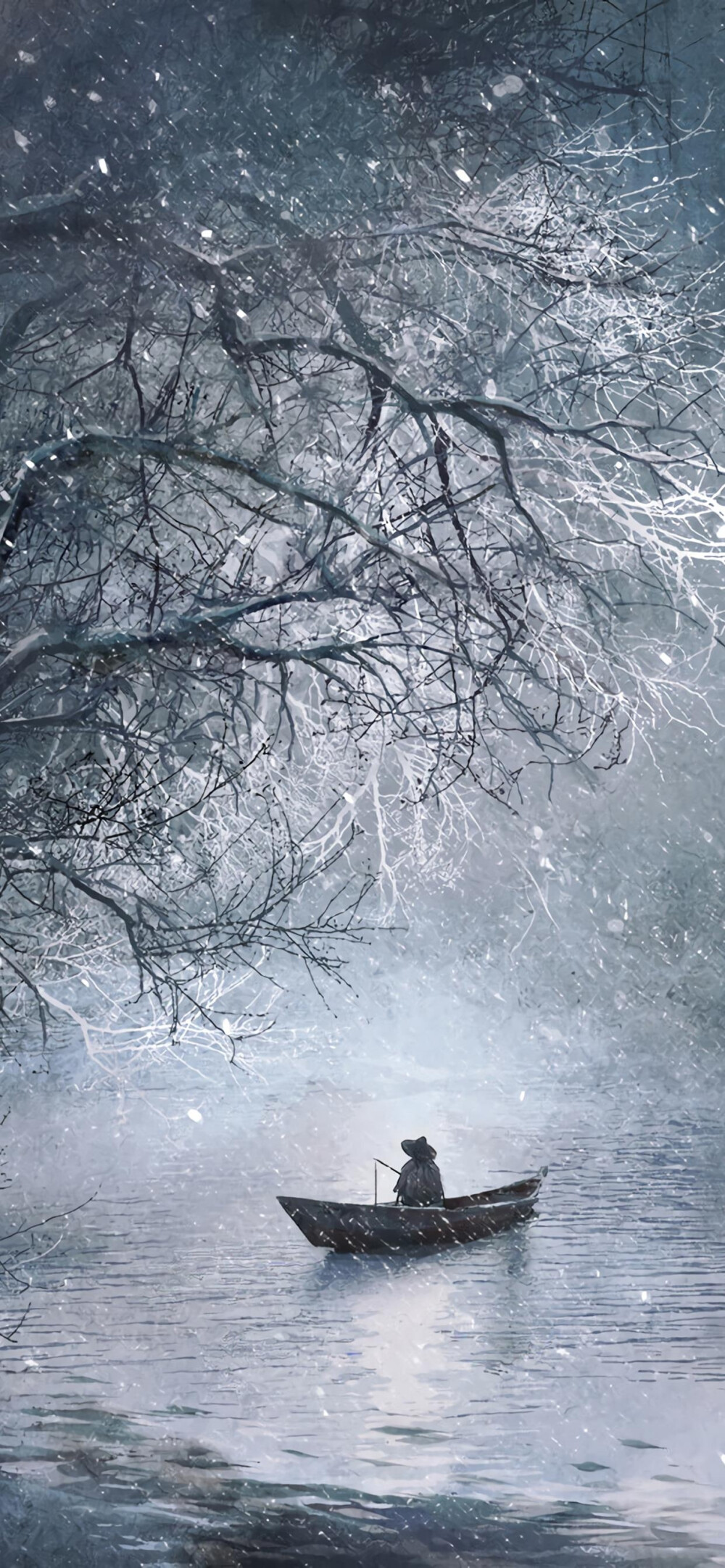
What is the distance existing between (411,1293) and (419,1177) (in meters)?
0.60

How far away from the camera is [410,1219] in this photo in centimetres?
785

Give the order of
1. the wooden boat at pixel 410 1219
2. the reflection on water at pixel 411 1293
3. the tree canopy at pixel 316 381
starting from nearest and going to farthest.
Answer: the tree canopy at pixel 316 381 < the reflection on water at pixel 411 1293 < the wooden boat at pixel 410 1219

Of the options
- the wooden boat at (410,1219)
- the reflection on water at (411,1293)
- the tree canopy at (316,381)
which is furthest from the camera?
the wooden boat at (410,1219)

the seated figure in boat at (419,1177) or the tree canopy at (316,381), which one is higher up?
the tree canopy at (316,381)

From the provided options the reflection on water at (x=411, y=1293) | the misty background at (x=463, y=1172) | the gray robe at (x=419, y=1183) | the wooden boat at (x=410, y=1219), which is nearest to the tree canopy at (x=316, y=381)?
the misty background at (x=463, y=1172)

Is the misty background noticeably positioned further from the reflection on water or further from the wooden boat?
the wooden boat

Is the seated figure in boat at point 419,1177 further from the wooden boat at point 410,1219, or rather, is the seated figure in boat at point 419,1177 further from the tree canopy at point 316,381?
the tree canopy at point 316,381

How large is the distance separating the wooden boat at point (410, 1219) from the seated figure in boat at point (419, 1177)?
0.25 feet

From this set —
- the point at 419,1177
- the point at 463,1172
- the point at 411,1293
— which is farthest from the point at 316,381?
the point at 463,1172

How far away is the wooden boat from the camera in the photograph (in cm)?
764

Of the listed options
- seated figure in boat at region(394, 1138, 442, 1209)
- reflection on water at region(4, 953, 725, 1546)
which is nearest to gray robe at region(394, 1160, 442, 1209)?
seated figure in boat at region(394, 1138, 442, 1209)

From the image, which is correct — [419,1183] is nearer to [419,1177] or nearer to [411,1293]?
[419,1177]

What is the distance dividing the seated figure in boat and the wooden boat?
76mm

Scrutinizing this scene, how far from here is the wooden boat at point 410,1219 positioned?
7.64 metres
